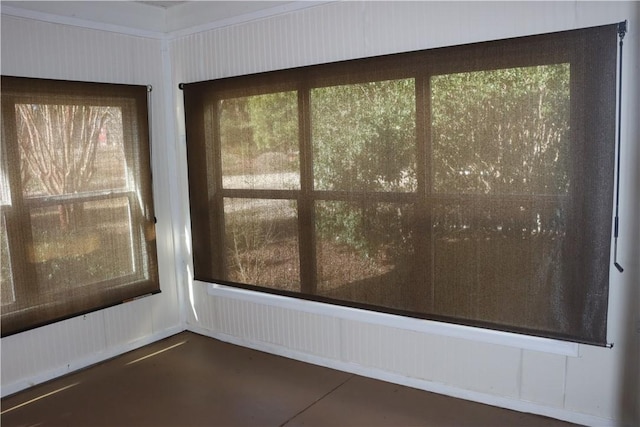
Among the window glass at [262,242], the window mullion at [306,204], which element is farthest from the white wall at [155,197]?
the window mullion at [306,204]

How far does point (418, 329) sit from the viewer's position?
3.54m

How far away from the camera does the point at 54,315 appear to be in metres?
3.91

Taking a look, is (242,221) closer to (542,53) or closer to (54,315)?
(54,315)

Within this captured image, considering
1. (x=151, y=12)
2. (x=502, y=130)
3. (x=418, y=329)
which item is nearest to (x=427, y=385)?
(x=418, y=329)

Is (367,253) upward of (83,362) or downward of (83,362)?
upward

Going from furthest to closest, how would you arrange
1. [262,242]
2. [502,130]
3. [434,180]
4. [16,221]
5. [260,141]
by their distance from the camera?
[262,242], [260,141], [16,221], [434,180], [502,130]

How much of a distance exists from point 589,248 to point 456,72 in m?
1.20

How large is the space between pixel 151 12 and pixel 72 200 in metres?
1.65

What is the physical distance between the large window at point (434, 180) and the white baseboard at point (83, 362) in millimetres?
887

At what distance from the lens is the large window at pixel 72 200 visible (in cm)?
366

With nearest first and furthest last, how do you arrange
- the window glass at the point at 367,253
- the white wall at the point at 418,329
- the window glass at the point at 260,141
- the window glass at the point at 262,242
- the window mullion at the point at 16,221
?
the white wall at the point at 418,329
the window glass at the point at 367,253
the window mullion at the point at 16,221
the window glass at the point at 260,141
the window glass at the point at 262,242

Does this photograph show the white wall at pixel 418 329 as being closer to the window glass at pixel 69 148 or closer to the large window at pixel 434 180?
the large window at pixel 434 180

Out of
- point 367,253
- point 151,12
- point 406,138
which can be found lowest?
point 367,253

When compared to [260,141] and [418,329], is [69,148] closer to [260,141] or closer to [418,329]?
[260,141]
